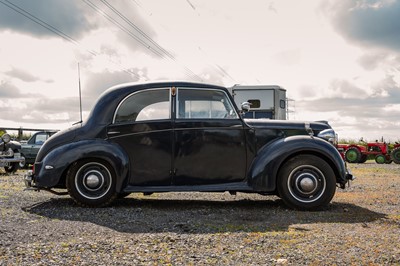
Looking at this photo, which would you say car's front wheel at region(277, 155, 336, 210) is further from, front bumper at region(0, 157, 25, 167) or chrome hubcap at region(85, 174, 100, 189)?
front bumper at region(0, 157, 25, 167)

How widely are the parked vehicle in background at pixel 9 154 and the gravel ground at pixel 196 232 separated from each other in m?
7.26

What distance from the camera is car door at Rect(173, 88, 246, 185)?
678 centimetres

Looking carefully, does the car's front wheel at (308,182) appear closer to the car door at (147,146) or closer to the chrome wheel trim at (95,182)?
the car door at (147,146)

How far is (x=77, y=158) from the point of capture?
6.70 m

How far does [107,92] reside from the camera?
23.6 ft

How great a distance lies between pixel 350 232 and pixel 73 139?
13.5 feet

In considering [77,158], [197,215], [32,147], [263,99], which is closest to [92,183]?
[77,158]

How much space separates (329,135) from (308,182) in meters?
0.89

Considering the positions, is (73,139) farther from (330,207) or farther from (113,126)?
(330,207)

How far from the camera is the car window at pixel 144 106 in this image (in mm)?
7004

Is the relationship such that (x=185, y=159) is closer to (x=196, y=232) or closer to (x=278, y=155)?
(x=278, y=155)

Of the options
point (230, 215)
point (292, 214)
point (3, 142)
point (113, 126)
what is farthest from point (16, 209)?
point (3, 142)

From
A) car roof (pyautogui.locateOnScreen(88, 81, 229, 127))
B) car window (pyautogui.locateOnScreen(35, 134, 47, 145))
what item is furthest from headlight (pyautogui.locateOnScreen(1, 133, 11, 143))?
car roof (pyautogui.locateOnScreen(88, 81, 229, 127))

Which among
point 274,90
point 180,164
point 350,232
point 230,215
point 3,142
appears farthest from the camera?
point 274,90
